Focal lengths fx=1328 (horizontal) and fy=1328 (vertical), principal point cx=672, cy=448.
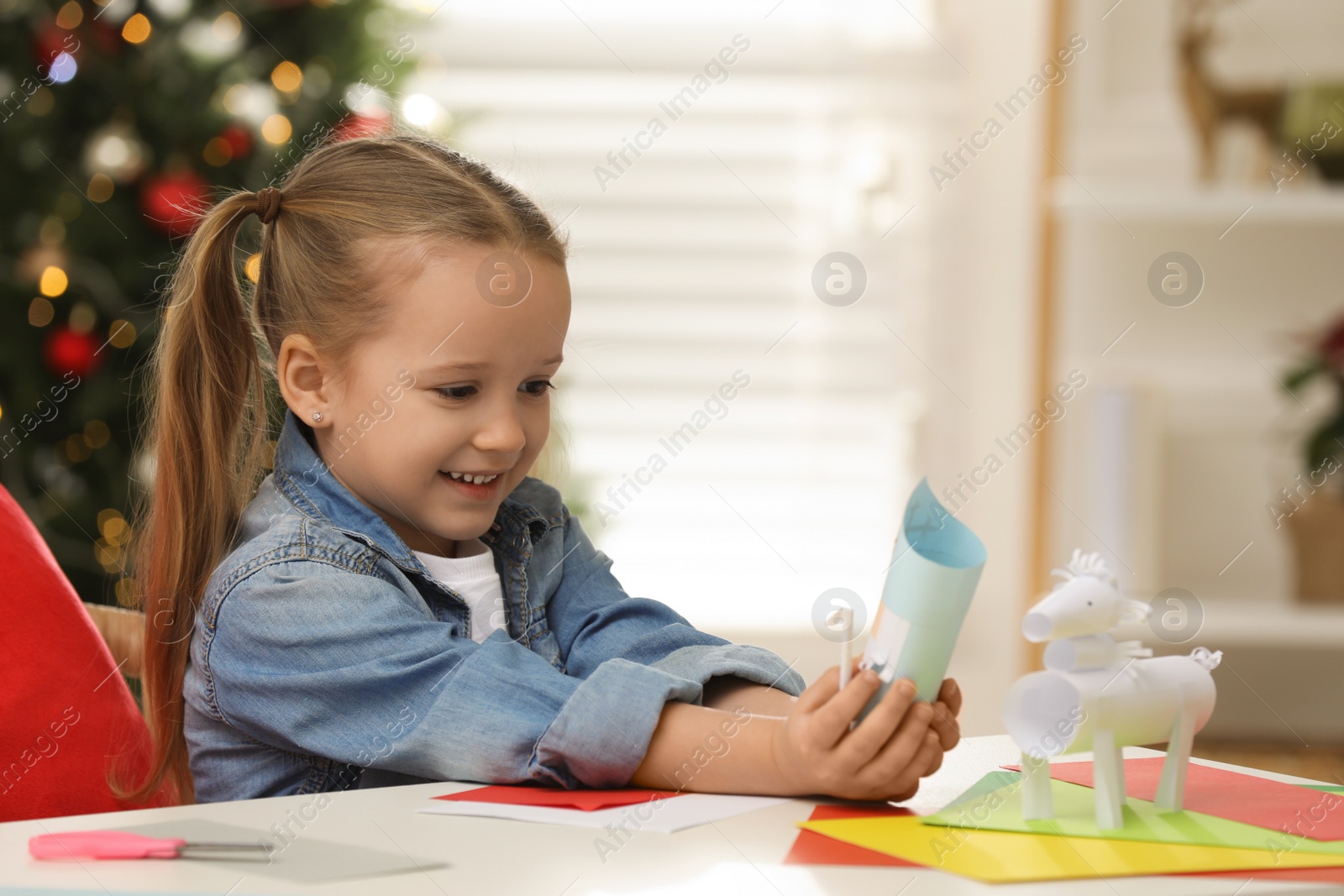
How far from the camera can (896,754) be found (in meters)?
0.68

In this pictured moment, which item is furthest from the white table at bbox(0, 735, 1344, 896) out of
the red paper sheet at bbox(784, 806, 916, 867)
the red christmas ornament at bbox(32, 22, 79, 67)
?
the red christmas ornament at bbox(32, 22, 79, 67)

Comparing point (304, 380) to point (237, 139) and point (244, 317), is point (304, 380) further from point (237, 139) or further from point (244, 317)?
point (237, 139)

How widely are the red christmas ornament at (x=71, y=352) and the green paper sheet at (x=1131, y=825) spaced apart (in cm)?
185

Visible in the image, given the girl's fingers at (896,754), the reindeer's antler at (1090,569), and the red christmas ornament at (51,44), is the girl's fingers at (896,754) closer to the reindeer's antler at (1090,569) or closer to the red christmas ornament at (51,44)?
the reindeer's antler at (1090,569)

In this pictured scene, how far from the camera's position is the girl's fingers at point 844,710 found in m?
0.68

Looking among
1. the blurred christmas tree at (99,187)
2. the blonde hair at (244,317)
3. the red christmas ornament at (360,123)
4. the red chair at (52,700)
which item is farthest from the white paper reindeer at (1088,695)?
the blurred christmas tree at (99,187)

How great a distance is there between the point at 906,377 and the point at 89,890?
92.6 inches

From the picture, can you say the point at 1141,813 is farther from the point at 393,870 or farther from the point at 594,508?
the point at 594,508

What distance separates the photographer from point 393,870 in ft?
1.86

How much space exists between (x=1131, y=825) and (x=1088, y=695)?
7 centimetres

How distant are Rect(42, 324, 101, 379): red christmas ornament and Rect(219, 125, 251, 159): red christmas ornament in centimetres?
39

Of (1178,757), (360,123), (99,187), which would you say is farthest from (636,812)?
(99,187)

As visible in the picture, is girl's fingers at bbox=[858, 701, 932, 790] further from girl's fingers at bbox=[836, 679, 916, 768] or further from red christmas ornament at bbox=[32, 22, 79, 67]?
red christmas ornament at bbox=[32, 22, 79, 67]

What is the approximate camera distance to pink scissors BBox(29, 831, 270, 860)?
588 mm
